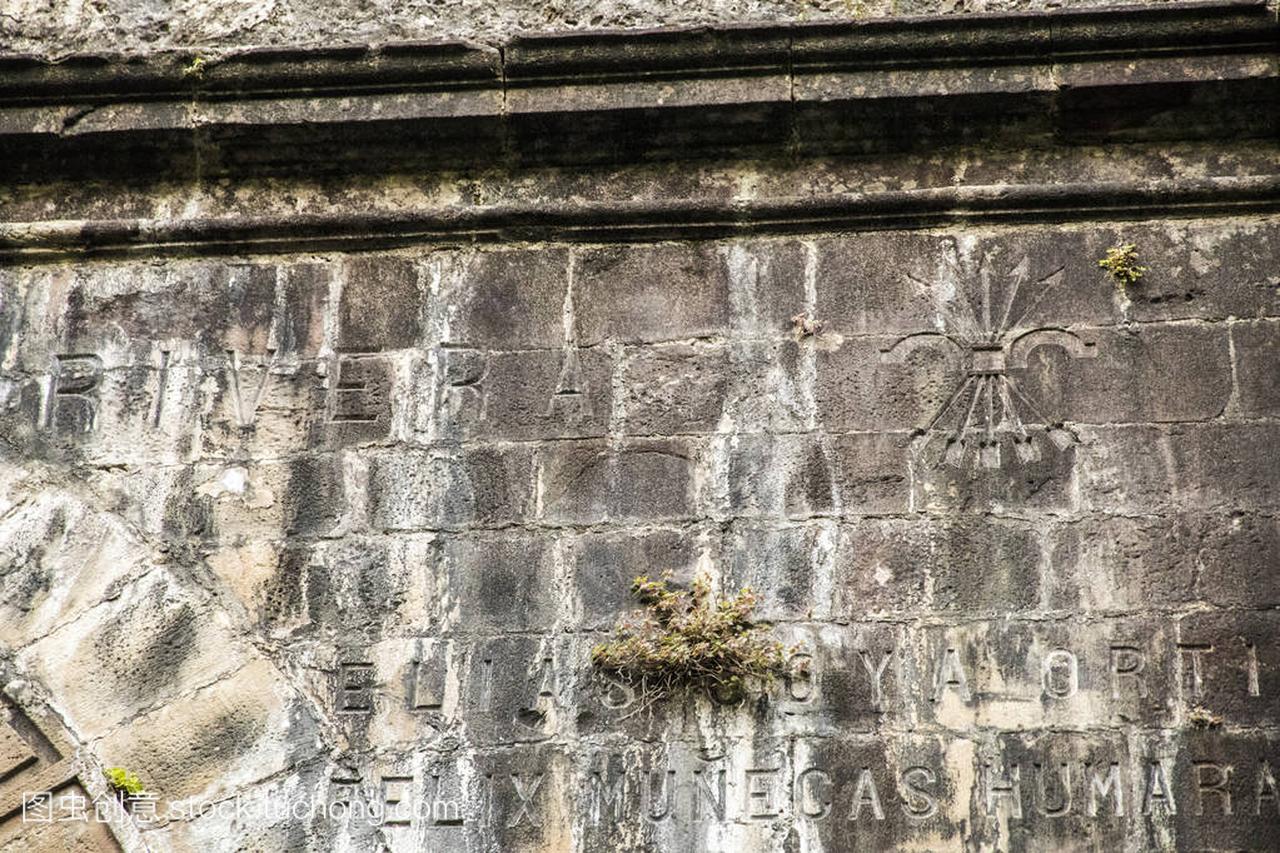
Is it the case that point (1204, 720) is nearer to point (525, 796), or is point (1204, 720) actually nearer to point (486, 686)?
point (525, 796)

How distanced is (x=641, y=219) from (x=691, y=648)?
1.27 metres

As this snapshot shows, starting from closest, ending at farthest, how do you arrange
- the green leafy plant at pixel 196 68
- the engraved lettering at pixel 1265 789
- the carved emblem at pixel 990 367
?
the engraved lettering at pixel 1265 789, the carved emblem at pixel 990 367, the green leafy plant at pixel 196 68

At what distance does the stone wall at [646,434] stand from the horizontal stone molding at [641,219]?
0.01 meters

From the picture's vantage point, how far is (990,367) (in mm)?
4691

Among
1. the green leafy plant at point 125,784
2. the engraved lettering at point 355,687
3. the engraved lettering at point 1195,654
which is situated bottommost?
the green leafy plant at point 125,784

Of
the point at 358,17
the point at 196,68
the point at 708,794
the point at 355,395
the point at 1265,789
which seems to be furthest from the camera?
the point at 358,17

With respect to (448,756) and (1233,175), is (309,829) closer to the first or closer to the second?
(448,756)

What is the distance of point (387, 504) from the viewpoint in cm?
462

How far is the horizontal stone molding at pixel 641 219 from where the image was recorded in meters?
4.84

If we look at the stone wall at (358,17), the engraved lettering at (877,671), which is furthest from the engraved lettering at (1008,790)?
the stone wall at (358,17)

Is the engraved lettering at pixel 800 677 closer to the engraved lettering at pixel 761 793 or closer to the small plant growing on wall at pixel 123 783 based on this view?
the engraved lettering at pixel 761 793

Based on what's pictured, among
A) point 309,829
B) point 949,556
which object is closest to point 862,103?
point 949,556

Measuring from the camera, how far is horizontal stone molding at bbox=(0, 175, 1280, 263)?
4.84 m

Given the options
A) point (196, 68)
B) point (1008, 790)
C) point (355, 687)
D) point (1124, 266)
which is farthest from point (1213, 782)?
point (196, 68)
